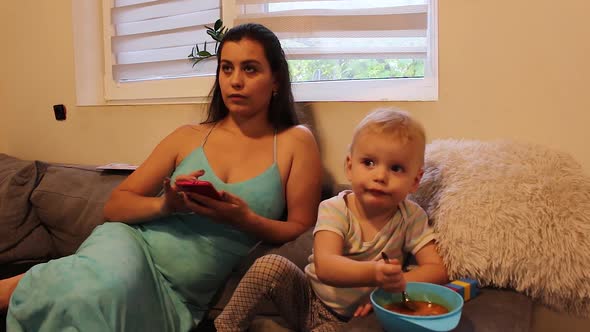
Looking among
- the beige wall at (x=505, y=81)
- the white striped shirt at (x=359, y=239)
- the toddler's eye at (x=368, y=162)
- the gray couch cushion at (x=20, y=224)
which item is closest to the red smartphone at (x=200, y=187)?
the white striped shirt at (x=359, y=239)

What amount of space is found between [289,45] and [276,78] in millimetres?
440

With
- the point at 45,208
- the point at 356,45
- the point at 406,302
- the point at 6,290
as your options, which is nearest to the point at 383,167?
the point at 406,302

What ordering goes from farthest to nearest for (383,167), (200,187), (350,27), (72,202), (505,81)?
1. (72,202)
2. (350,27)
3. (505,81)
4. (200,187)
5. (383,167)

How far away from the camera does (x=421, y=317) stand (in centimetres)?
80

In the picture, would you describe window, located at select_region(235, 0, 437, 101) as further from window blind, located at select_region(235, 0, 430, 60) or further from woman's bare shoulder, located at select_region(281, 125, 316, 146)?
woman's bare shoulder, located at select_region(281, 125, 316, 146)

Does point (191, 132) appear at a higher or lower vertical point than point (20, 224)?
higher

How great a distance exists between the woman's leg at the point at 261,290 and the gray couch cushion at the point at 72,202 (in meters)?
0.94

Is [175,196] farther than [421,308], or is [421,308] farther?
[175,196]

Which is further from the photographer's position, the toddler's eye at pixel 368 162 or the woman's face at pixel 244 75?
the woman's face at pixel 244 75

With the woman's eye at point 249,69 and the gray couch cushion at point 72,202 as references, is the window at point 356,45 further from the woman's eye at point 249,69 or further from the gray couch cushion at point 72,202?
the gray couch cushion at point 72,202

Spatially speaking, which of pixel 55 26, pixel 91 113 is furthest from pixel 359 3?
pixel 55 26

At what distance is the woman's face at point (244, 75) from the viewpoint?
150cm

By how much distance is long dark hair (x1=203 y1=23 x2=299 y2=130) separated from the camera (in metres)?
1.54

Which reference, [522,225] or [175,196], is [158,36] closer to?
[175,196]
